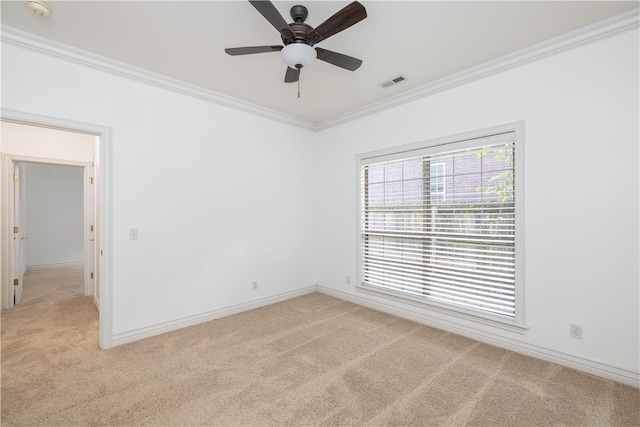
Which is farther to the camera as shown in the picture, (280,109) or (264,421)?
(280,109)

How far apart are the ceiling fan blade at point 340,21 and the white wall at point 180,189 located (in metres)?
2.02

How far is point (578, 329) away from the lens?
2373 millimetres

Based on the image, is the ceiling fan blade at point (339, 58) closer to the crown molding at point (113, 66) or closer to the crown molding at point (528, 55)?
the crown molding at point (528, 55)

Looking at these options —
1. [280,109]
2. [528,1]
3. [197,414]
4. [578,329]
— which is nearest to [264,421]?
[197,414]

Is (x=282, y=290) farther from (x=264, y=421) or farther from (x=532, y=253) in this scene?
(x=532, y=253)

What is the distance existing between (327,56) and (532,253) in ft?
8.31

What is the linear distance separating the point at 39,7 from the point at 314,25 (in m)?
1.98

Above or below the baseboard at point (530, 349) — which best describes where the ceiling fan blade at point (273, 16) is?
above

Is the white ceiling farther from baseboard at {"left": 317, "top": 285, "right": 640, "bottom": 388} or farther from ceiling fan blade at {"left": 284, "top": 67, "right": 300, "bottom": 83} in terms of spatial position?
baseboard at {"left": 317, "top": 285, "right": 640, "bottom": 388}

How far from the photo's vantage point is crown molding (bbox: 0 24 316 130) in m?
2.33

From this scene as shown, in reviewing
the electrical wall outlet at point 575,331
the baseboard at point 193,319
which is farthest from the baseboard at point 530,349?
the baseboard at point 193,319

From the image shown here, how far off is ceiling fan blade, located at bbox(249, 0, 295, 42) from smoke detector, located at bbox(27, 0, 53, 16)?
1.62 m

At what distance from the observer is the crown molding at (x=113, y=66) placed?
7.64ft

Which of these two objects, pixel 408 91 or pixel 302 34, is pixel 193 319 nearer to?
pixel 302 34
